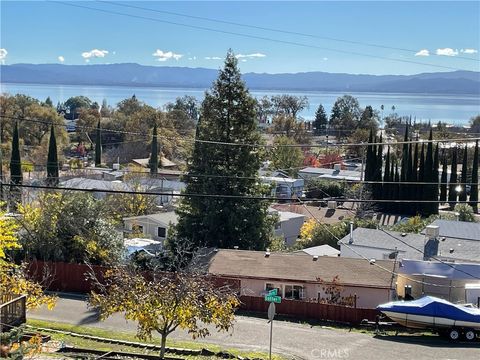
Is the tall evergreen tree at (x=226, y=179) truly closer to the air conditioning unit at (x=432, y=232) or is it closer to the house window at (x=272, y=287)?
the house window at (x=272, y=287)

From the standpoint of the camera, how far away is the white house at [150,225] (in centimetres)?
4316

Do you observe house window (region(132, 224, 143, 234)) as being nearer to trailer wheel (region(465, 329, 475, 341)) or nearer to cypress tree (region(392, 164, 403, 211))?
trailer wheel (region(465, 329, 475, 341))

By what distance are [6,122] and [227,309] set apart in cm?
8219

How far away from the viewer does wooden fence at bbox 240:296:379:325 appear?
26.3m

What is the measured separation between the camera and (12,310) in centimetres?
1644

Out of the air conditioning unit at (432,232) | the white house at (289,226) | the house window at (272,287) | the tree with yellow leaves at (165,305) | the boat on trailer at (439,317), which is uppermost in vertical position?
the tree with yellow leaves at (165,305)

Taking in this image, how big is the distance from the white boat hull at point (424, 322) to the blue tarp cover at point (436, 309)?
122mm

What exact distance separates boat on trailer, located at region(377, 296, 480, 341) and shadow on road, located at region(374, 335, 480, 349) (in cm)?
35

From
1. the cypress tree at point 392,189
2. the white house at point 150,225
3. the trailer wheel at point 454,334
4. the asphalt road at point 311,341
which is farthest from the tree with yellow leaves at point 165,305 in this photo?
the cypress tree at point 392,189

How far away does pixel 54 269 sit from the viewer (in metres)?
31.1

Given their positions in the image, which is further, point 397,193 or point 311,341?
point 397,193

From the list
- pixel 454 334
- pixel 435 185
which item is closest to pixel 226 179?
pixel 454 334
